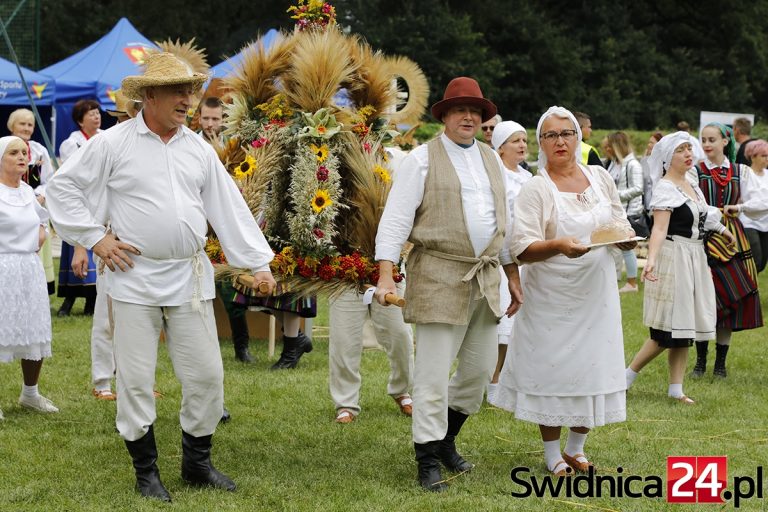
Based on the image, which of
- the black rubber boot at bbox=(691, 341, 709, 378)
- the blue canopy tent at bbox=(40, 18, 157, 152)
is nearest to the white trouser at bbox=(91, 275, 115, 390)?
the black rubber boot at bbox=(691, 341, 709, 378)

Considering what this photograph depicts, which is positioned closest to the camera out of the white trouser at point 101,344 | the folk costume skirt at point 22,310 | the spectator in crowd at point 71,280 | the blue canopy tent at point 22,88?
the folk costume skirt at point 22,310

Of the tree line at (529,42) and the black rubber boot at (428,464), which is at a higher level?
the tree line at (529,42)

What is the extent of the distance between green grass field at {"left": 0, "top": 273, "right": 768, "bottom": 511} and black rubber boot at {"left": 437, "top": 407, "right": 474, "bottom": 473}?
0.12m

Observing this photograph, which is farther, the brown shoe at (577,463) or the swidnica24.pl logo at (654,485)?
the brown shoe at (577,463)

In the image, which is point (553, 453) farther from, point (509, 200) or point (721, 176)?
point (721, 176)

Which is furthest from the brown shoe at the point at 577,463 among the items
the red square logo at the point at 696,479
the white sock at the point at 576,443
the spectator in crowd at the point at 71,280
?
the spectator in crowd at the point at 71,280

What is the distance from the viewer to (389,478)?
215 inches

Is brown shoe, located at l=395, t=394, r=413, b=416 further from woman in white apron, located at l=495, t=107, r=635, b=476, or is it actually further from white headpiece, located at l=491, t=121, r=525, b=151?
white headpiece, located at l=491, t=121, r=525, b=151

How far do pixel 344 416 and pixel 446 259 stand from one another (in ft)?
6.38

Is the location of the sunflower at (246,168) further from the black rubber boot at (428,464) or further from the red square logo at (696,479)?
the red square logo at (696,479)

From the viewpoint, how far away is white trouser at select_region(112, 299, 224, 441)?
5012 mm

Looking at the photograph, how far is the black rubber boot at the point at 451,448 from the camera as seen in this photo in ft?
18.4

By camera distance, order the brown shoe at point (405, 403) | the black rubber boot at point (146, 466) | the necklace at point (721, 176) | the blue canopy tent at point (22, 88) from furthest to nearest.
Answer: the blue canopy tent at point (22, 88) < the necklace at point (721, 176) < the brown shoe at point (405, 403) < the black rubber boot at point (146, 466)

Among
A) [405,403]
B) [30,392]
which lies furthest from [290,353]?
[30,392]
